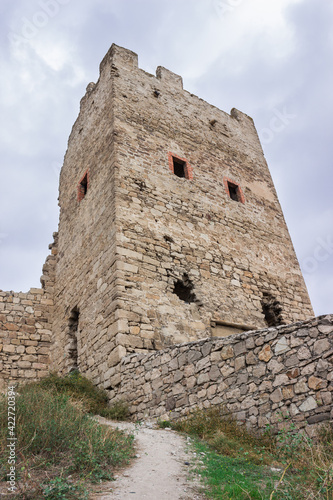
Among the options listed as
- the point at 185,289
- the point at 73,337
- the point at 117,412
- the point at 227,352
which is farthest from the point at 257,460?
the point at 73,337

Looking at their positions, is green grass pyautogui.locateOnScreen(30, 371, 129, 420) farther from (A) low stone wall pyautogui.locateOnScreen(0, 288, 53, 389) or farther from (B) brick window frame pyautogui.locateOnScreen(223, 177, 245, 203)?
(B) brick window frame pyautogui.locateOnScreen(223, 177, 245, 203)

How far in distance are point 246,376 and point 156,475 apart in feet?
6.43

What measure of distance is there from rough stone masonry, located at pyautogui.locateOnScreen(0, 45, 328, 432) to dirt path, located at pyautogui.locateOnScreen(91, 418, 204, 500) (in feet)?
5.45

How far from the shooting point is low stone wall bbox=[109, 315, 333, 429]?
Answer: 4.48m

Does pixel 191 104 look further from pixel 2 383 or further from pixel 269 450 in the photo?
pixel 269 450

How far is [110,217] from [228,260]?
284 centimetres

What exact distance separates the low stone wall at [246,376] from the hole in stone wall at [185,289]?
2023 millimetres

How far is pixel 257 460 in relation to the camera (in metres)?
4.14

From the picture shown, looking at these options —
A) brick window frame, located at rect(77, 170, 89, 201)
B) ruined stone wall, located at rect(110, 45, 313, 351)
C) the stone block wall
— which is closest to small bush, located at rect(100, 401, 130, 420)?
ruined stone wall, located at rect(110, 45, 313, 351)

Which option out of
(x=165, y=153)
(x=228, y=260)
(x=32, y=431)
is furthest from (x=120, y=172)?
(x=32, y=431)

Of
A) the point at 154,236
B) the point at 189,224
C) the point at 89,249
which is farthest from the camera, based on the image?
the point at 189,224

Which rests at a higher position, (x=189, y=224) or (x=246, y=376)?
(x=189, y=224)

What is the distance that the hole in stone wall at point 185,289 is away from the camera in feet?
27.3

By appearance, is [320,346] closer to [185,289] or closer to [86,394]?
[86,394]
